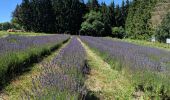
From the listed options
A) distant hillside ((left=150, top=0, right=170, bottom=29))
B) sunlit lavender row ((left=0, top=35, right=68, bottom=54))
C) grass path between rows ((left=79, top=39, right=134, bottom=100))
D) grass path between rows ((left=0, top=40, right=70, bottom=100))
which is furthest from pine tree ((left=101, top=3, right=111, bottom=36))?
grass path between rows ((left=0, top=40, right=70, bottom=100))

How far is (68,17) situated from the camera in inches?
3310

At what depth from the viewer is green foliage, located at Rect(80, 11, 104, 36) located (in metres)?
83.1

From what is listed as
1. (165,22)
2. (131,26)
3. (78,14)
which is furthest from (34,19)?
(165,22)

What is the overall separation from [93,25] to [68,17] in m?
6.06

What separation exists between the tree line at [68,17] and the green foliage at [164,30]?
98.6ft

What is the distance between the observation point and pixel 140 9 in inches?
2547

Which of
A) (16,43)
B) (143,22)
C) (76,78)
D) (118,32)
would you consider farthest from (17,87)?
(118,32)

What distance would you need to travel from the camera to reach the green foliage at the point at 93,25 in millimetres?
83125

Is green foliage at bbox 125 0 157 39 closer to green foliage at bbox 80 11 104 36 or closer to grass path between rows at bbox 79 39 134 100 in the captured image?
green foliage at bbox 80 11 104 36

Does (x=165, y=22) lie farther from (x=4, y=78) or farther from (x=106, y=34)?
(x=4, y=78)

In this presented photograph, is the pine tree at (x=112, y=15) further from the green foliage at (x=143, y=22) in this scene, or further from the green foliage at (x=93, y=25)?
the green foliage at (x=143, y=22)

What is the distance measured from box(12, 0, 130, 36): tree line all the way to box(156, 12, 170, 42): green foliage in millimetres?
30054

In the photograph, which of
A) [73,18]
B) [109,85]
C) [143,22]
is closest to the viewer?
[109,85]

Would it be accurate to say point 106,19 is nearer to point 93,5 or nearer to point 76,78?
point 93,5
